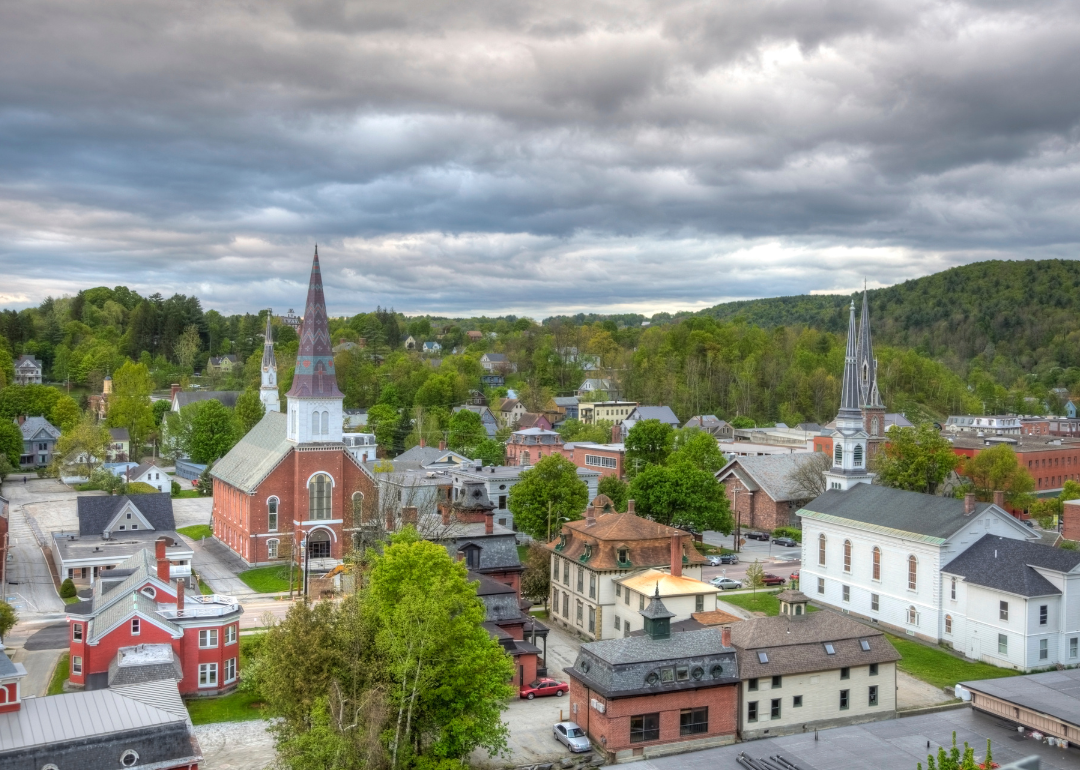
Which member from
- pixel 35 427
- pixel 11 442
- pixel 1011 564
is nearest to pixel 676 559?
pixel 1011 564

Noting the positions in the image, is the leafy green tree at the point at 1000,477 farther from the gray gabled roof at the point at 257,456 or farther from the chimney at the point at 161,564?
the chimney at the point at 161,564

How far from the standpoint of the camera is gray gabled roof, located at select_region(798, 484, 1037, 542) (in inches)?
1757

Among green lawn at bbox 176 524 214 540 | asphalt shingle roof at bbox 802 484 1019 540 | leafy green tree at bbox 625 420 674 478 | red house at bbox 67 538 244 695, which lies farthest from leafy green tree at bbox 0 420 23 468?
asphalt shingle roof at bbox 802 484 1019 540

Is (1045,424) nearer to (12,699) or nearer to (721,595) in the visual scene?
(721,595)

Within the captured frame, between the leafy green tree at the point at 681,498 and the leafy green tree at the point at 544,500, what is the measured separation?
4.91 meters

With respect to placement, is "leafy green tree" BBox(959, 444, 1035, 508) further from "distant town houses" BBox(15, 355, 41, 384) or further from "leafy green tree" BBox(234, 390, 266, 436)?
"distant town houses" BBox(15, 355, 41, 384)

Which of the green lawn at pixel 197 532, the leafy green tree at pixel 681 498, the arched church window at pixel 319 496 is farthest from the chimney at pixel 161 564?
the leafy green tree at pixel 681 498

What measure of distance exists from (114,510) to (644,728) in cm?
4195

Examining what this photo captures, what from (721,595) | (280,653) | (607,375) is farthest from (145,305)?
(280,653)

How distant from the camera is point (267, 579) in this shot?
56.1 meters

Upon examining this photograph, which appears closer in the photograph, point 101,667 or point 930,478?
point 101,667

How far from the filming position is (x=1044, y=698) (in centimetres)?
3262

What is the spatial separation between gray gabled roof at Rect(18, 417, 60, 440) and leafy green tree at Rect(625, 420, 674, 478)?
2619 inches

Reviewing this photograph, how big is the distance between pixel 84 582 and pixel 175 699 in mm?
28798
